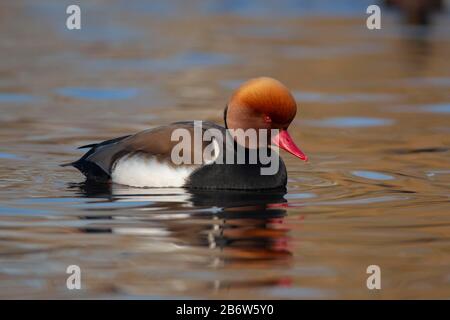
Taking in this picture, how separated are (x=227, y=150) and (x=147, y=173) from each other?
563mm

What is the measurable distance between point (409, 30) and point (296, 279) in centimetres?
1389

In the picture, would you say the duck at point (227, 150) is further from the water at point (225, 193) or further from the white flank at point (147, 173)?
the water at point (225, 193)

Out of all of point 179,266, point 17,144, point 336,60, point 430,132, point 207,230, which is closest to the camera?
point 179,266

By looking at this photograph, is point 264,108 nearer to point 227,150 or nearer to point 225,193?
point 227,150

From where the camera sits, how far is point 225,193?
24.7ft

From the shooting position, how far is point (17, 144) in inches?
372

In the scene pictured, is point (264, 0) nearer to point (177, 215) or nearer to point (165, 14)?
point (165, 14)

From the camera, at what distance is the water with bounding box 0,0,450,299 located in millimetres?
5566

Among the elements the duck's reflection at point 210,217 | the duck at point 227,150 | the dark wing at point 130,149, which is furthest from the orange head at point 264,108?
the duck's reflection at point 210,217

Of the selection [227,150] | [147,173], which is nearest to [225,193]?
[227,150]

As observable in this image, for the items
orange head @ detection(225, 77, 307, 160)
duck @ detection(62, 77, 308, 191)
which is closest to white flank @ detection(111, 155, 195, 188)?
duck @ detection(62, 77, 308, 191)

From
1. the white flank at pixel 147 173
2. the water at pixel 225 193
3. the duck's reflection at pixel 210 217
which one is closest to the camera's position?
the water at pixel 225 193

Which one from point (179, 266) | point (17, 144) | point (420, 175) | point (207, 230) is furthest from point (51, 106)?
point (179, 266)

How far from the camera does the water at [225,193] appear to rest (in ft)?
18.3
